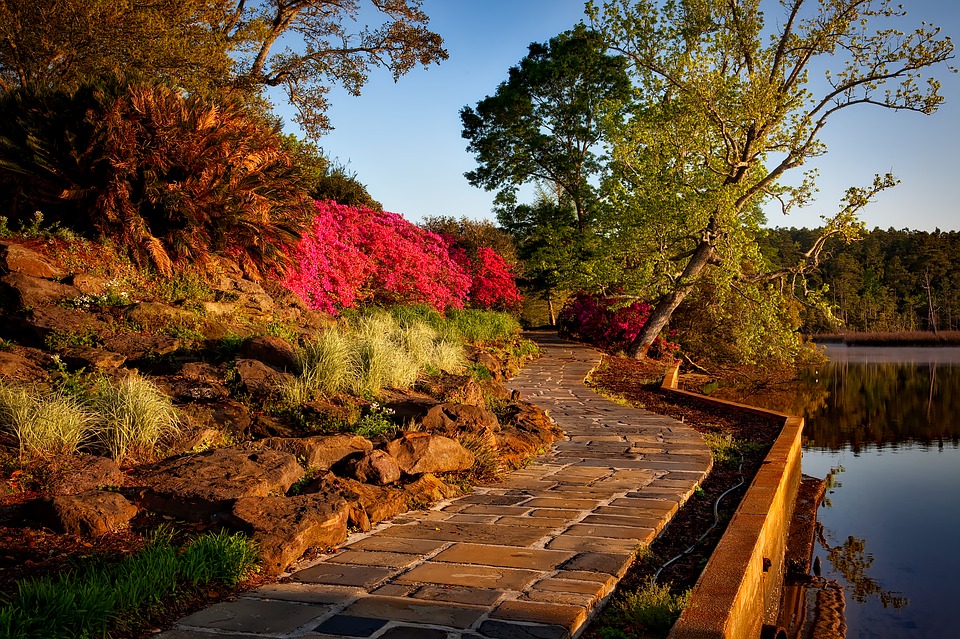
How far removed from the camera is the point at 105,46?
37.2 ft

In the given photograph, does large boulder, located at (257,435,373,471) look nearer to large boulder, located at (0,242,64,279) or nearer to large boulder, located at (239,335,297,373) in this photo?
large boulder, located at (239,335,297,373)

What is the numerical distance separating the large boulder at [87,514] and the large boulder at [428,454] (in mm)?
1803

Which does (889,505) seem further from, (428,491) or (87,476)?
(87,476)

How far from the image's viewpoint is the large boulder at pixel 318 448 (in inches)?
173

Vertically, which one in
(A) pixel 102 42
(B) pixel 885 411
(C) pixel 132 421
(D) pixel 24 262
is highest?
(A) pixel 102 42

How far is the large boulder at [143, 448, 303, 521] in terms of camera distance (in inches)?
138

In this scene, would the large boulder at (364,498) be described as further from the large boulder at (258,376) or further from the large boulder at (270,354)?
the large boulder at (270,354)

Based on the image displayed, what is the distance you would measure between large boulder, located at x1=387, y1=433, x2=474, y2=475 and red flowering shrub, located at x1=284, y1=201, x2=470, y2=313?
515 cm

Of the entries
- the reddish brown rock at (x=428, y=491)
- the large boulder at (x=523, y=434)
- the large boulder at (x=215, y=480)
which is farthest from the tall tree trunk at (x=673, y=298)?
the large boulder at (x=215, y=480)

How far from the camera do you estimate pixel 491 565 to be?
328 centimetres

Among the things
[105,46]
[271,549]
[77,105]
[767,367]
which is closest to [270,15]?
[105,46]

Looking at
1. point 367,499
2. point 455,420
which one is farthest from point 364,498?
point 455,420

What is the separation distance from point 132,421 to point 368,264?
9.14 meters

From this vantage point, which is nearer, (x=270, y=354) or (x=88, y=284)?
(x=270, y=354)
